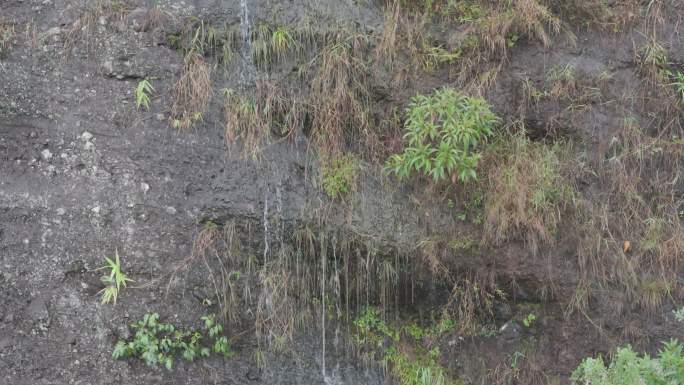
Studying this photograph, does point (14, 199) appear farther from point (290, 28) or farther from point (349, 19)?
point (349, 19)

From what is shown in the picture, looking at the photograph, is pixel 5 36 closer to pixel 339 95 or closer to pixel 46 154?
pixel 46 154

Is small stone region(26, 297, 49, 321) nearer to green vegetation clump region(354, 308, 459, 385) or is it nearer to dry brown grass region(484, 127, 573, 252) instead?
green vegetation clump region(354, 308, 459, 385)

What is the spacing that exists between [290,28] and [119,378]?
2.87 m

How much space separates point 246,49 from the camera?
520 centimetres

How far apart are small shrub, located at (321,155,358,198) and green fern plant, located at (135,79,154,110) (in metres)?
1.39

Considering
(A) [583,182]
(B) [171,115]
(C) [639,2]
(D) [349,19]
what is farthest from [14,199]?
(C) [639,2]

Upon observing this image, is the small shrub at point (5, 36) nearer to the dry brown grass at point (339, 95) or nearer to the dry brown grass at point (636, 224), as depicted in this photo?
the dry brown grass at point (339, 95)

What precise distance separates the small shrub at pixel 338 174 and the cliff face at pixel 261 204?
0.21 ft

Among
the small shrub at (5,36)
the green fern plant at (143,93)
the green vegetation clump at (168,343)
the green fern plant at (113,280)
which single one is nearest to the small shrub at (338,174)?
the green vegetation clump at (168,343)

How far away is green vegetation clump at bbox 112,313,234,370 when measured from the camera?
14.6ft

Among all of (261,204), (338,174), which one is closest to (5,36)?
(261,204)

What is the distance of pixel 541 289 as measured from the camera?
189 inches

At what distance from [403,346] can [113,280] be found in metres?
2.12

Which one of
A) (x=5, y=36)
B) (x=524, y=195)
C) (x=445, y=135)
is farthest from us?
(x=5, y=36)
